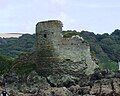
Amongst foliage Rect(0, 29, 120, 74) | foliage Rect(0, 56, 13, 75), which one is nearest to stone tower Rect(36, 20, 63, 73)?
foliage Rect(0, 56, 13, 75)

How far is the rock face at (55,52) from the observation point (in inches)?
1742

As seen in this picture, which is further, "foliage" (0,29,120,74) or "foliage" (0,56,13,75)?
"foliage" (0,29,120,74)

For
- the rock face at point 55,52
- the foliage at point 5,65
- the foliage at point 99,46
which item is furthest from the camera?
the foliage at point 99,46

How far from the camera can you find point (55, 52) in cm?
4431

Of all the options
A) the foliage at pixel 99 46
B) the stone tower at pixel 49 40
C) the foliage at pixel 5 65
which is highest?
the foliage at pixel 99 46

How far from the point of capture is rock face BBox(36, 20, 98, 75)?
44.2 m

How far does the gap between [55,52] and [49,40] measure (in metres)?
1.04

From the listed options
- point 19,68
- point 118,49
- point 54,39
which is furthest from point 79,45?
point 118,49

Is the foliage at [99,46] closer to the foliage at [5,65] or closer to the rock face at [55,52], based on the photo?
the foliage at [5,65]

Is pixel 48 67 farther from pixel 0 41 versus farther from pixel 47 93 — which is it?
pixel 0 41

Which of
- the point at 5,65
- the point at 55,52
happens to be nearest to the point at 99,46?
the point at 5,65

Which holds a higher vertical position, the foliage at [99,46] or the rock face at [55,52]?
the foliage at [99,46]

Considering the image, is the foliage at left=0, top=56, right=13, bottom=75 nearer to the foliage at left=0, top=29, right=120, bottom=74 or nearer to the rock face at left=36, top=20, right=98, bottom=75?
the rock face at left=36, top=20, right=98, bottom=75

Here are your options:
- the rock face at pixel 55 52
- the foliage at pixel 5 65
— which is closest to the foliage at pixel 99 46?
the foliage at pixel 5 65
